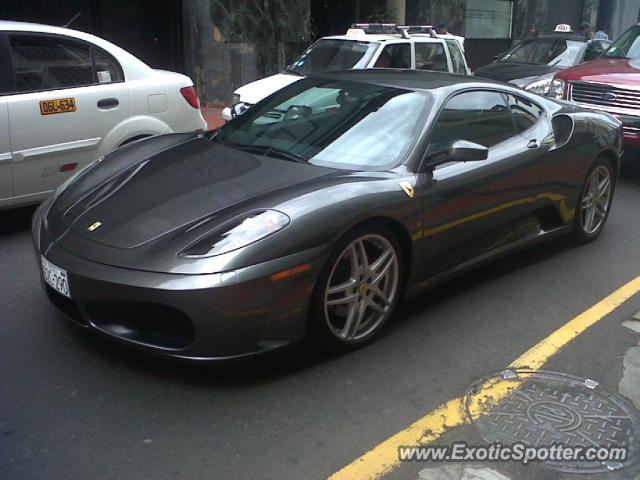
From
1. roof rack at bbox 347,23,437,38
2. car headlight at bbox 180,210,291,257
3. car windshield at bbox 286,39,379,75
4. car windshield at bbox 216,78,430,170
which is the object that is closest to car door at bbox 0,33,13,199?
car windshield at bbox 216,78,430,170

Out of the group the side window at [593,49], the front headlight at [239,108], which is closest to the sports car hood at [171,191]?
the front headlight at [239,108]

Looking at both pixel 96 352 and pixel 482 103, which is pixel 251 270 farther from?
pixel 482 103

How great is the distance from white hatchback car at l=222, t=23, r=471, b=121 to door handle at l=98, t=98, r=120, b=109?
2.84 m

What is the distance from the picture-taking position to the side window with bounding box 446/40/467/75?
10219mm

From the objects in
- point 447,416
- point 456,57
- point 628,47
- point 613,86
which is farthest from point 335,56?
point 447,416

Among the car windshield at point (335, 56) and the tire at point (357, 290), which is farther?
the car windshield at point (335, 56)

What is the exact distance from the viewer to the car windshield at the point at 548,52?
453 inches

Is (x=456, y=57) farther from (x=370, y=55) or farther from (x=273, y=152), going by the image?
(x=273, y=152)

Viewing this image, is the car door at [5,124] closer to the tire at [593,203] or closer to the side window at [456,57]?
the tire at [593,203]

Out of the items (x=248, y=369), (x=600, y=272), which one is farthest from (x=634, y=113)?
(x=248, y=369)

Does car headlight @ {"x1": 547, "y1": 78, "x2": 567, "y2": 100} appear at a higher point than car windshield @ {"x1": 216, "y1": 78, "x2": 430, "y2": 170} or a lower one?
lower

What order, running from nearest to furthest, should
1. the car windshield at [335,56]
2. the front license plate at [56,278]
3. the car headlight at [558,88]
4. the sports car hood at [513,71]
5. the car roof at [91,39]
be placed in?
the front license plate at [56,278], the car roof at [91,39], the car headlight at [558,88], the car windshield at [335,56], the sports car hood at [513,71]

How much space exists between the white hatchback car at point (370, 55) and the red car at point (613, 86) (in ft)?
6.06

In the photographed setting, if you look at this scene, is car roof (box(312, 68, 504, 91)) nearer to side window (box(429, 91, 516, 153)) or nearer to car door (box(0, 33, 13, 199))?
side window (box(429, 91, 516, 153))
